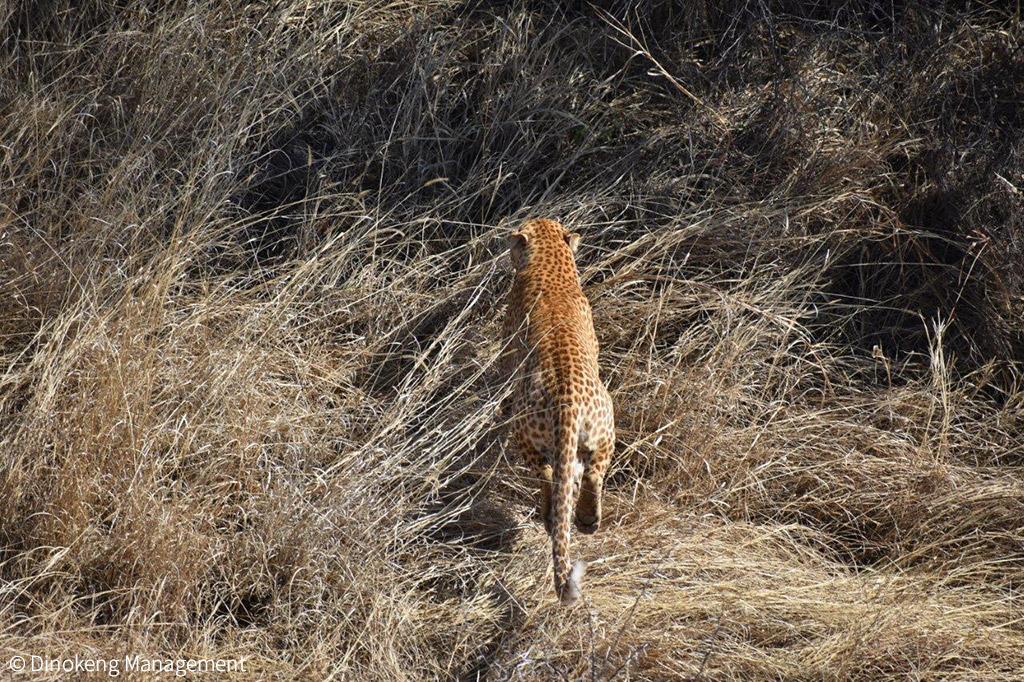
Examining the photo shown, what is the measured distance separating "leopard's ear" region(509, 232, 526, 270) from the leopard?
21 mm

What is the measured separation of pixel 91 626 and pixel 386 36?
4010mm

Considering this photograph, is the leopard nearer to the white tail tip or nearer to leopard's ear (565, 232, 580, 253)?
the white tail tip

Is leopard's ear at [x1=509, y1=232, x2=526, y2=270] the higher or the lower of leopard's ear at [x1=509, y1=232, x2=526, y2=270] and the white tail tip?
the higher

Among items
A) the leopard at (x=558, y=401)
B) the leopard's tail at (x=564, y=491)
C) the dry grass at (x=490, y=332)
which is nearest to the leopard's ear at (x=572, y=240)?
the leopard at (x=558, y=401)

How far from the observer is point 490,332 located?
560 cm

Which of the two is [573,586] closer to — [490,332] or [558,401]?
[558,401]

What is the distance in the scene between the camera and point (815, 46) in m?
6.49

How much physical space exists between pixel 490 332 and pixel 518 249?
465 millimetres

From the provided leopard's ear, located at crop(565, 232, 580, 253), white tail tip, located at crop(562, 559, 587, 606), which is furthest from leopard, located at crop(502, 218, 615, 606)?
leopard's ear, located at crop(565, 232, 580, 253)

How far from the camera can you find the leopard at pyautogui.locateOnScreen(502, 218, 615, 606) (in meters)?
4.32

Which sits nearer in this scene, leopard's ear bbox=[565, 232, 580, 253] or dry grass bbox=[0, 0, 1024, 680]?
dry grass bbox=[0, 0, 1024, 680]

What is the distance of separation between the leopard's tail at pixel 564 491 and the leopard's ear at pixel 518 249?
3.81 feet

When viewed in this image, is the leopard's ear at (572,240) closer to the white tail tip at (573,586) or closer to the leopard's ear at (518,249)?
the leopard's ear at (518,249)

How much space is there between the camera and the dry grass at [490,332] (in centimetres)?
420
